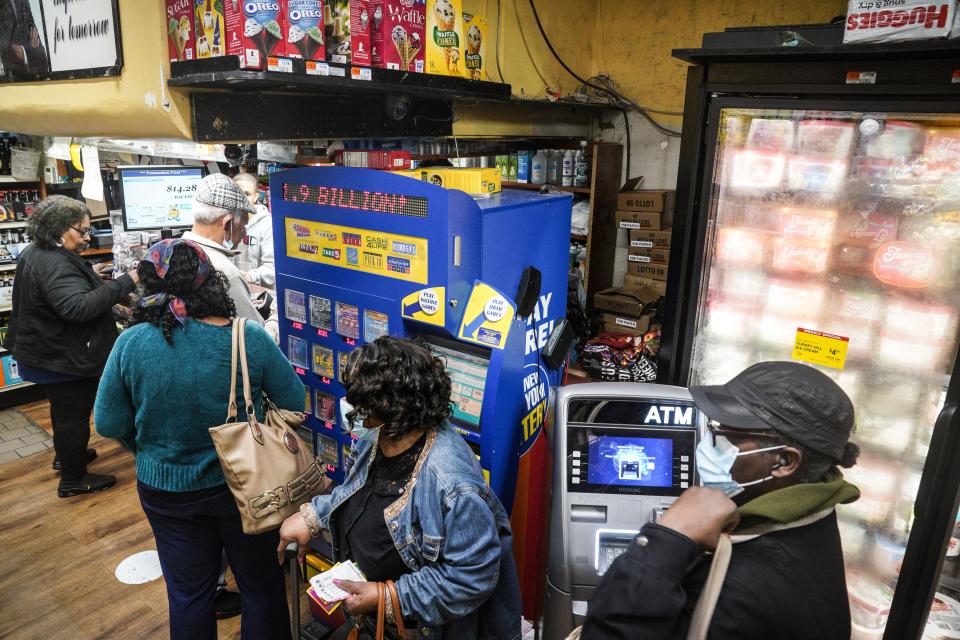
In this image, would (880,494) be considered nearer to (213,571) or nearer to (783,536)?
(783,536)

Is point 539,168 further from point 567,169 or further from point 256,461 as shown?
point 256,461

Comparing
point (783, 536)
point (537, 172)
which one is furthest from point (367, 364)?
point (537, 172)

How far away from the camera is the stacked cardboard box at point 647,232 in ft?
17.0

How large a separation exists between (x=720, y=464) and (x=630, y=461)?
67cm

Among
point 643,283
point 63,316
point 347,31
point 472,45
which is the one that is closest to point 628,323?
point 643,283

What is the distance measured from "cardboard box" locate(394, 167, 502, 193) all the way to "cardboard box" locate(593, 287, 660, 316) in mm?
2731

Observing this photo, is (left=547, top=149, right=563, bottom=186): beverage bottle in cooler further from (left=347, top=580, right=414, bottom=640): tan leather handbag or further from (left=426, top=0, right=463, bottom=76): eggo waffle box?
(left=347, top=580, right=414, bottom=640): tan leather handbag

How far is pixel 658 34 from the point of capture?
17.7 ft

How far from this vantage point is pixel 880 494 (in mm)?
2613

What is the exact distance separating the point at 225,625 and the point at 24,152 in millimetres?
4542

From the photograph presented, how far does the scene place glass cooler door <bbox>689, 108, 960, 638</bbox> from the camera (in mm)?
2342

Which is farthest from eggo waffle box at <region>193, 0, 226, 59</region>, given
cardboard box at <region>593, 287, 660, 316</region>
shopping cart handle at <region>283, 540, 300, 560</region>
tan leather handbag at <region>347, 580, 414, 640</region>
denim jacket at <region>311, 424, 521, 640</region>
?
cardboard box at <region>593, 287, 660, 316</region>

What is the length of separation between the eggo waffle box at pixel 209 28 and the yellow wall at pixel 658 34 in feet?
13.6

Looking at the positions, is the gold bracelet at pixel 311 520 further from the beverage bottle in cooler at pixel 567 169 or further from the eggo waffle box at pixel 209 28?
the beverage bottle in cooler at pixel 567 169
